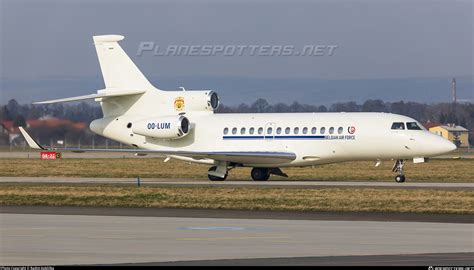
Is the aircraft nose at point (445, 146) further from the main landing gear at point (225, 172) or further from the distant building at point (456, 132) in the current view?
the distant building at point (456, 132)

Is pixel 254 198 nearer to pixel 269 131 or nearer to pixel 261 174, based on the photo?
pixel 269 131

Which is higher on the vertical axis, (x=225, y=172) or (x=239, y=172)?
(x=239, y=172)

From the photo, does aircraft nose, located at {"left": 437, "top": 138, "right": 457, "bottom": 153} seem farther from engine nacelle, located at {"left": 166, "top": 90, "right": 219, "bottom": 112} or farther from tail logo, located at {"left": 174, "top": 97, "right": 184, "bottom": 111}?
tail logo, located at {"left": 174, "top": 97, "right": 184, "bottom": 111}

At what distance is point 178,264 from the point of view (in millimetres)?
17188

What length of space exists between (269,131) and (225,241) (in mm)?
26569

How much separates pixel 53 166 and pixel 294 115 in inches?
915

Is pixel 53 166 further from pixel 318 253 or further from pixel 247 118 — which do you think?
pixel 318 253

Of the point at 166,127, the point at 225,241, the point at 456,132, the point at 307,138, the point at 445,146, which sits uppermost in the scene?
the point at 456,132

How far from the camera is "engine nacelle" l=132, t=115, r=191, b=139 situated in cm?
4878

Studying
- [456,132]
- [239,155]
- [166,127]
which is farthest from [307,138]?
[456,132]

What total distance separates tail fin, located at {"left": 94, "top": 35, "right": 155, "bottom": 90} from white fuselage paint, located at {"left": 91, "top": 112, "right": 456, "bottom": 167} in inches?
67.7

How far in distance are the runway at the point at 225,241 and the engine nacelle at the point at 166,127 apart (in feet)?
69.7

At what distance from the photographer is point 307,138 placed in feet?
152

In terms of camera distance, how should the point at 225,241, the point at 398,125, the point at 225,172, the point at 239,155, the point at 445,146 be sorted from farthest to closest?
the point at 225,172 < the point at 239,155 < the point at 398,125 < the point at 445,146 < the point at 225,241
